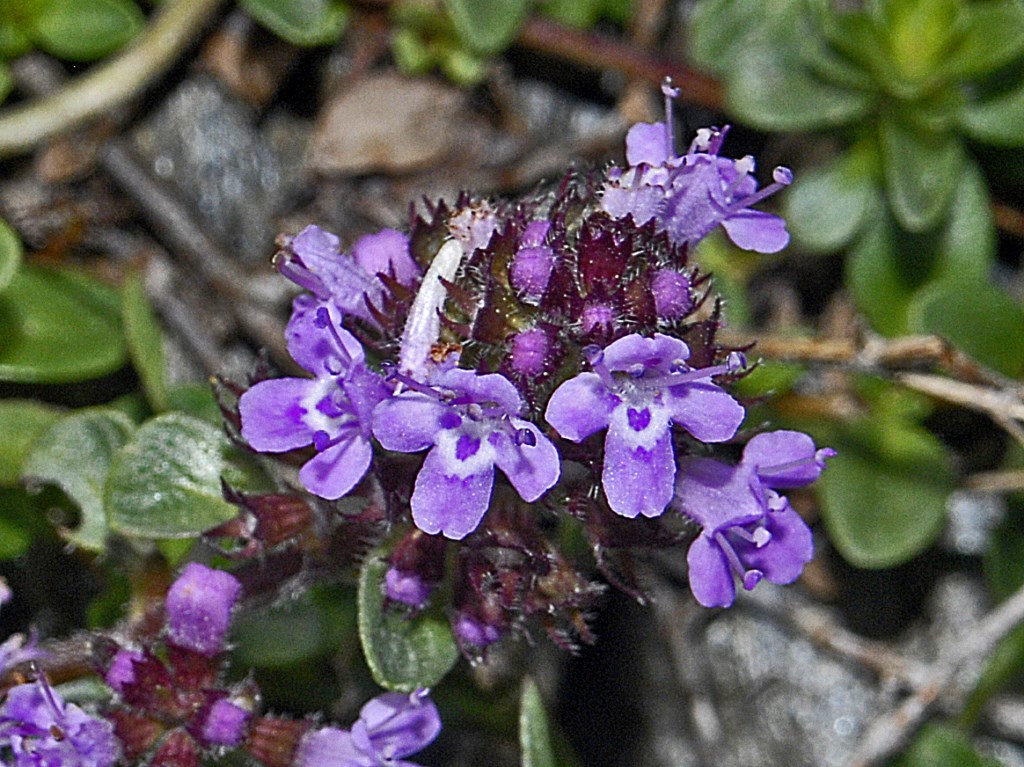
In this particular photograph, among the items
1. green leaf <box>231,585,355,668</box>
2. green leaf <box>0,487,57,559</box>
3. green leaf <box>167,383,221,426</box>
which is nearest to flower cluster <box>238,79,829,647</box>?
green leaf <box>231,585,355,668</box>

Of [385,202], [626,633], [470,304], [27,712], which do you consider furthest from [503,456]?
[385,202]

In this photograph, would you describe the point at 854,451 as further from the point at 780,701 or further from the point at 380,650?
the point at 380,650

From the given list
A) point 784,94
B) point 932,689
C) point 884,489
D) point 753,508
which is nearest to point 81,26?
point 784,94

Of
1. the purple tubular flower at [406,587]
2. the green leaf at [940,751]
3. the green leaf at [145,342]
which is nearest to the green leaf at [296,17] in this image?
the green leaf at [145,342]

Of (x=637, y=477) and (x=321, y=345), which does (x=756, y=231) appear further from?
(x=321, y=345)

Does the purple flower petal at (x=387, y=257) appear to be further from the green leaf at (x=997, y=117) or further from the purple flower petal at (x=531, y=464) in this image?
the green leaf at (x=997, y=117)

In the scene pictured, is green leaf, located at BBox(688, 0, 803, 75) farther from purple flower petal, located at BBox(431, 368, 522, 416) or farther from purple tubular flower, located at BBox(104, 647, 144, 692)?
purple tubular flower, located at BBox(104, 647, 144, 692)
